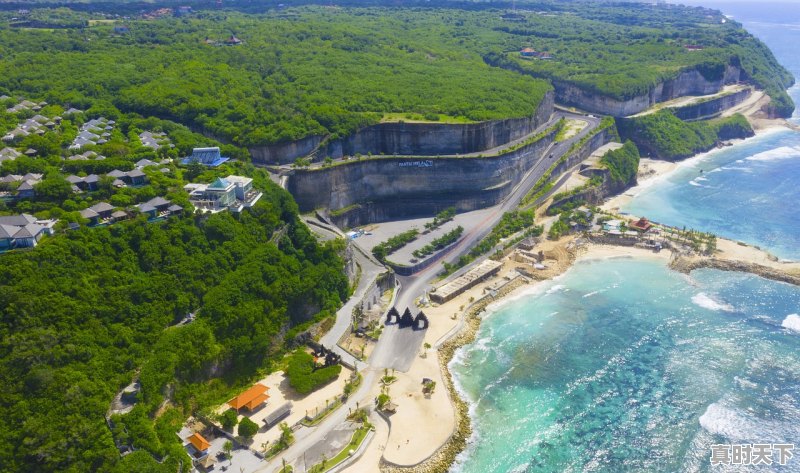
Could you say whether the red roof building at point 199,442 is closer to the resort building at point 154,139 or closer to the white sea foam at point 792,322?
the resort building at point 154,139

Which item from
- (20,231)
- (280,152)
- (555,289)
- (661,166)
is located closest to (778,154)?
(661,166)

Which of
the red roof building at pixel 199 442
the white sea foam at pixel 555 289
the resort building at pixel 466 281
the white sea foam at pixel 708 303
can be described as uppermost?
the red roof building at pixel 199 442

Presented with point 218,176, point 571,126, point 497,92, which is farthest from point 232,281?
point 571,126

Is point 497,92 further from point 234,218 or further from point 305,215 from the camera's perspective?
point 234,218

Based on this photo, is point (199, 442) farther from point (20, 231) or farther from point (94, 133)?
point (94, 133)

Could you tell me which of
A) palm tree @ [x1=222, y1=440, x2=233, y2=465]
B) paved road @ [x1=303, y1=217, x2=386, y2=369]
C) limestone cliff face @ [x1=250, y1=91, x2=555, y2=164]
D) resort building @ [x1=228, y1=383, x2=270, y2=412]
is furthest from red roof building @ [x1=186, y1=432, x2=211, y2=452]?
limestone cliff face @ [x1=250, y1=91, x2=555, y2=164]

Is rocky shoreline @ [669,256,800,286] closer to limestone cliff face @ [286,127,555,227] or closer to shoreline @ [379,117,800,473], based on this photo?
shoreline @ [379,117,800,473]

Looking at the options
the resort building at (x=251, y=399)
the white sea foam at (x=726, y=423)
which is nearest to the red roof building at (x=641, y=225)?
the white sea foam at (x=726, y=423)
